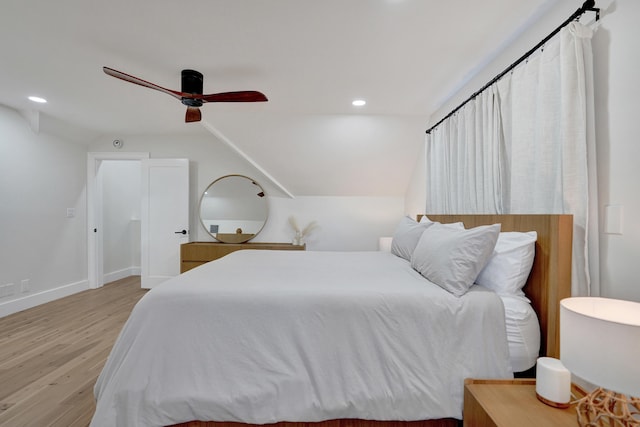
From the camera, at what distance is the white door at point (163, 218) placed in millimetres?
4410

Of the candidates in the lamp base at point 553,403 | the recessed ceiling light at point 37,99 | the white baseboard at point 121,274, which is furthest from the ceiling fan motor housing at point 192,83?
the white baseboard at point 121,274

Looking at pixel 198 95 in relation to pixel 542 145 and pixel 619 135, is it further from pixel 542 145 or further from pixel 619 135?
pixel 619 135

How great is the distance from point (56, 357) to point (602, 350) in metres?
3.40

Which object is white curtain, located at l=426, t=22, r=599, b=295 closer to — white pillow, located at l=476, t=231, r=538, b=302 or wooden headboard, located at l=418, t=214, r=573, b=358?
wooden headboard, located at l=418, t=214, r=573, b=358

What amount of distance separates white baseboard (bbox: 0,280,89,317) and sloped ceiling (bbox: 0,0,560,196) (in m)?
2.24

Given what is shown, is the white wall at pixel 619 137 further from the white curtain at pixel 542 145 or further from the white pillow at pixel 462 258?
the white pillow at pixel 462 258

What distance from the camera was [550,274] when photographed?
4.58ft

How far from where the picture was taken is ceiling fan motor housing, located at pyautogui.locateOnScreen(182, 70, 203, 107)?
2.36m

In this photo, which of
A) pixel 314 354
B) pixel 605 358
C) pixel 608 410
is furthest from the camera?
pixel 314 354

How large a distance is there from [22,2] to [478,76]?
308 centimetres

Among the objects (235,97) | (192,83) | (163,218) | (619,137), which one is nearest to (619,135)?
(619,137)

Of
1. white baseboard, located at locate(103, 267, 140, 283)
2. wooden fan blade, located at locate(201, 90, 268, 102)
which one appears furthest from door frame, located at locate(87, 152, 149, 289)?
wooden fan blade, located at locate(201, 90, 268, 102)

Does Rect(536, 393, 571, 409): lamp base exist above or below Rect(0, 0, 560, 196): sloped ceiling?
below

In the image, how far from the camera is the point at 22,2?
5.38 feet
